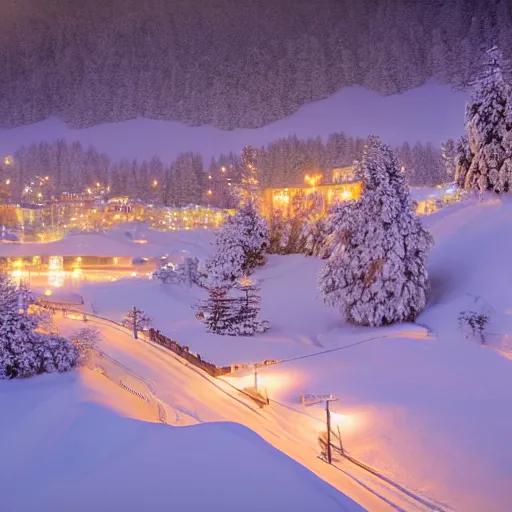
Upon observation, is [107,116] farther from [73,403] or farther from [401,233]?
[73,403]

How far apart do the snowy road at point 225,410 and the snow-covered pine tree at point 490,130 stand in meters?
22.2

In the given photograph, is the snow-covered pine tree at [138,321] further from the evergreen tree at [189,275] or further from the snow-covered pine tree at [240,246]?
the evergreen tree at [189,275]

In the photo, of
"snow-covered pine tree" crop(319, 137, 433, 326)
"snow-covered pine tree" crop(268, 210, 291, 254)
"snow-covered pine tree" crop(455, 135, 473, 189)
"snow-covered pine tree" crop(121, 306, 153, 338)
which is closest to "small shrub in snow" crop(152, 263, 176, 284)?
"snow-covered pine tree" crop(268, 210, 291, 254)

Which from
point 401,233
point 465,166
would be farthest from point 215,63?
point 401,233

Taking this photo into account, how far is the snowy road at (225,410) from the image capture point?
1073cm

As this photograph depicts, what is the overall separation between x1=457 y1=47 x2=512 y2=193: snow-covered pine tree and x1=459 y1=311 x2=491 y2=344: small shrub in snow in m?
13.2

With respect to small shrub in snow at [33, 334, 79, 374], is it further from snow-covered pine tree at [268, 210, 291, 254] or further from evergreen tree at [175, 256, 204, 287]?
snow-covered pine tree at [268, 210, 291, 254]

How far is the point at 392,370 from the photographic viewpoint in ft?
63.2

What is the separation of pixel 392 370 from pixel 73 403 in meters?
11.9

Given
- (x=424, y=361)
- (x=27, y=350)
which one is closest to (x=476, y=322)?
(x=424, y=361)

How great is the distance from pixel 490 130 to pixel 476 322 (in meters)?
15.8

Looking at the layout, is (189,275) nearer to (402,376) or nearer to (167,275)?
(167,275)

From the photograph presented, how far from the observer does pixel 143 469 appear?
813 cm

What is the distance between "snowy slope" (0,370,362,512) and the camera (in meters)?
7.23
